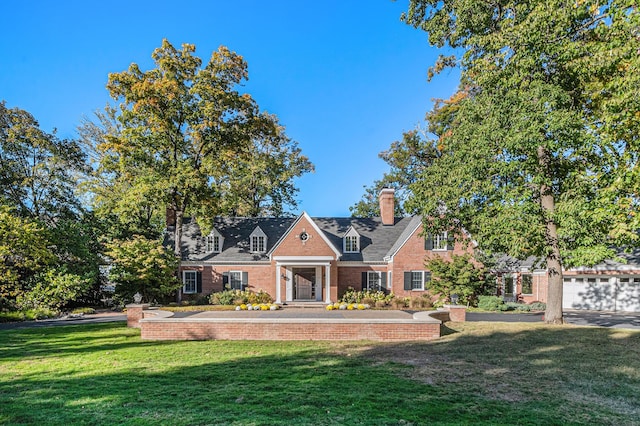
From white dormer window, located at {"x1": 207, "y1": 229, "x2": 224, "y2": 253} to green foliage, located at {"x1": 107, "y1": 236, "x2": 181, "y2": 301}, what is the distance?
3.92m

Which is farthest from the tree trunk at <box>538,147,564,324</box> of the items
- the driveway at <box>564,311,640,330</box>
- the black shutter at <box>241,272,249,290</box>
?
the black shutter at <box>241,272,249,290</box>

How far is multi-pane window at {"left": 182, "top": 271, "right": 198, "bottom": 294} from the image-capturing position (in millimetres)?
26312

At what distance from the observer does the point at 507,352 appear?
9250 mm

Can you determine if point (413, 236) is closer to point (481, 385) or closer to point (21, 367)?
point (481, 385)

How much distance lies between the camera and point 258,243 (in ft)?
89.7

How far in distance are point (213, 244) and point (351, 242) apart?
1027cm

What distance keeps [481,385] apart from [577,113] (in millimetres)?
10522

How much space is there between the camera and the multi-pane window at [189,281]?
86.3 ft

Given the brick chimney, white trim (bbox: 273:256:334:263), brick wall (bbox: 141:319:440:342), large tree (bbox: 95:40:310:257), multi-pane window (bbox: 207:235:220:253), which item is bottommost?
brick wall (bbox: 141:319:440:342)

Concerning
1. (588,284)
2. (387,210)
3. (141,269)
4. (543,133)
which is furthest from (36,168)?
(588,284)

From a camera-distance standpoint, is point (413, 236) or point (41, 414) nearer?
point (41, 414)

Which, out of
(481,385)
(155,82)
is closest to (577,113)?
(481,385)

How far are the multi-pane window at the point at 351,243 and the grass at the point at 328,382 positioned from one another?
52.8 ft

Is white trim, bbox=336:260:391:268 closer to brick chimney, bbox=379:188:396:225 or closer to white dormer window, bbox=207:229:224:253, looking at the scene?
brick chimney, bbox=379:188:396:225
